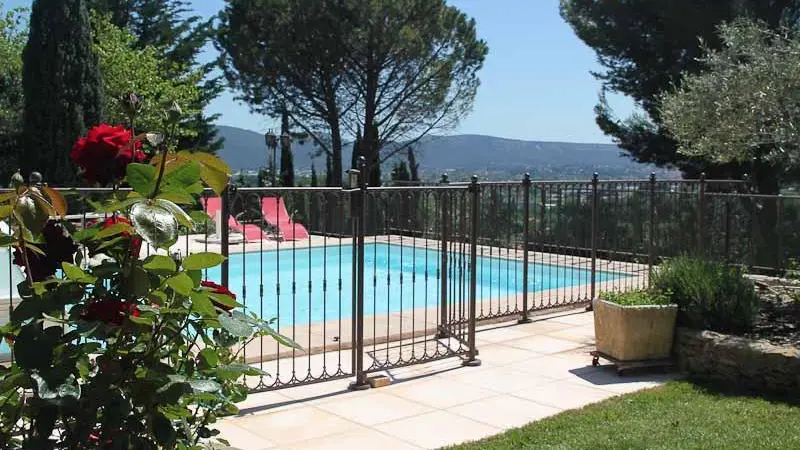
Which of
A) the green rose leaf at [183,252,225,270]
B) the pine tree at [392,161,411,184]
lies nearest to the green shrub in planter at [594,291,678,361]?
the green rose leaf at [183,252,225,270]

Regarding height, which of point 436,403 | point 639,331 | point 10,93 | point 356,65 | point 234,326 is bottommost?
point 436,403

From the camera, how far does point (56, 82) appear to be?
16234mm

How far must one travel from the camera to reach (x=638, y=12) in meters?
16.3

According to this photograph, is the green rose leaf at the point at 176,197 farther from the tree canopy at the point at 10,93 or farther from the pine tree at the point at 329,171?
the pine tree at the point at 329,171

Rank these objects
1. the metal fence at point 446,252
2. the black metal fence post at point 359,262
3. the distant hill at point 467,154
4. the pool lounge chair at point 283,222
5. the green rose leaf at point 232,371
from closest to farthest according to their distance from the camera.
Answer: the green rose leaf at point 232,371
the black metal fence post at point 359,262
the metal fence at point 446,252
the pool lounge chair at point 283,222
the distant hill at point 467,154

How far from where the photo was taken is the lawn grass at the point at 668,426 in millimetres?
4355

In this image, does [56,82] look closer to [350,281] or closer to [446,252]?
[350,281]

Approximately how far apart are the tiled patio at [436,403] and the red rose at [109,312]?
8.77 ft

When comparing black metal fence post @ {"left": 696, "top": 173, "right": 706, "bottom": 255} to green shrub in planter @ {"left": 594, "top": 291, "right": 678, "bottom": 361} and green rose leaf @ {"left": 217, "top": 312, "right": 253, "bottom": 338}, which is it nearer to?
green shrub in planter @ {"left": 594, "top": 291, "right": 678, "bottom": 361}

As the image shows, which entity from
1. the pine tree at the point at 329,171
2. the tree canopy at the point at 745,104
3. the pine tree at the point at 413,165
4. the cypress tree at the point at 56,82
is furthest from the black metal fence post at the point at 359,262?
the pine tree at the point at 329,171

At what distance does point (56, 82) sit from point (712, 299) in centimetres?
1453

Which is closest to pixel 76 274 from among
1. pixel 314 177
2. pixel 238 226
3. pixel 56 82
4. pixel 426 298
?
pixel 426 298

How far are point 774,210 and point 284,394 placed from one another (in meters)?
8.21

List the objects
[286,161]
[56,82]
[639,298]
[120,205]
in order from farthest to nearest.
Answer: [286,161]
[56,82]
[639,298]
[120,205]
